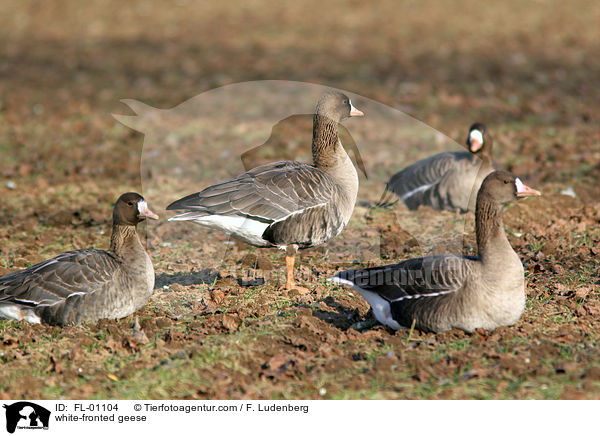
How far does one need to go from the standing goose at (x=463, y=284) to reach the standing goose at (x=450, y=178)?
14.2ft

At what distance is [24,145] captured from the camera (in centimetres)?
1524

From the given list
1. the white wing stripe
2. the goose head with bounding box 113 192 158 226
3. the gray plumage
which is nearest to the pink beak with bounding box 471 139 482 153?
the white wing stripe

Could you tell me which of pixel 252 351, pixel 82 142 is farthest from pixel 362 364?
pixel 82 142

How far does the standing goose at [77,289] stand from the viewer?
279 inches

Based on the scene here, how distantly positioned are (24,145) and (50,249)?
21.5 ft

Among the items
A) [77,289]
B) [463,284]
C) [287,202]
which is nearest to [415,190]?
[287,202]

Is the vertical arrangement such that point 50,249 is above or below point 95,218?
below

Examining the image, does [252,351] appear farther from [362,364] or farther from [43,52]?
[43,52]

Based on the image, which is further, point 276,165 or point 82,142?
point 82,142

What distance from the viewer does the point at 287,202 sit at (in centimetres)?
818

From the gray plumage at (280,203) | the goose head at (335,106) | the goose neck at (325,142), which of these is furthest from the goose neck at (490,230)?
the goose head at (335,106)

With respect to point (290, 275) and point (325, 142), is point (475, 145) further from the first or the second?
point (290, 275)

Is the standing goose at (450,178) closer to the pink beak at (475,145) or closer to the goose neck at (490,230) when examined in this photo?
the pink beak at (475,145)
